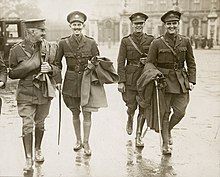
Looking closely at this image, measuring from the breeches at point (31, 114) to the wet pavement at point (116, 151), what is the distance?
0.58 m

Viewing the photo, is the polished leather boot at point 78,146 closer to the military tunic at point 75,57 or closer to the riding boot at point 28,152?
the military tunic at point 75,57

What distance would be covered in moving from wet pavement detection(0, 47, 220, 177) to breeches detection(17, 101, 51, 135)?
58cm

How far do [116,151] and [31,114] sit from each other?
5.47 ft

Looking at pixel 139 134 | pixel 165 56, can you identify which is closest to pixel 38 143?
pixel 139 134

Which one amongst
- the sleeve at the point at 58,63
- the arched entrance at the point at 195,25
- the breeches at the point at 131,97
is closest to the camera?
the sleeve at the point at 58,63

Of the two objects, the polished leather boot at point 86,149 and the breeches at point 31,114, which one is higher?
the breeches at point 31,114

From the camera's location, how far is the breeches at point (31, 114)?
633cm

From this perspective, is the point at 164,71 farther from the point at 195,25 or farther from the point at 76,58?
the point at 195,25

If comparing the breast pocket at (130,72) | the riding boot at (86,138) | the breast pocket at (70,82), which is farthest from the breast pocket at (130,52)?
the riding boot at (86,138)

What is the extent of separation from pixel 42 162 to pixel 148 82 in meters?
1.95

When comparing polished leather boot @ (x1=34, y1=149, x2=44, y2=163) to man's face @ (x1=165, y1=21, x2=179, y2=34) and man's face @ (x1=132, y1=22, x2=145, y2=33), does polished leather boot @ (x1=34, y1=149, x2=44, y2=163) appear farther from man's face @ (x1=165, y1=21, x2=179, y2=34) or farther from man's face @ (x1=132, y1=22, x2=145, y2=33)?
man's face @ (x1=165, y1=21, x2=179, y2=34)

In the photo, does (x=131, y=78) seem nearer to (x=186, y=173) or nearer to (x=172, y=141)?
(x=172, y=141)

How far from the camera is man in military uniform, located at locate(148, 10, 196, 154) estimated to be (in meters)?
7.05

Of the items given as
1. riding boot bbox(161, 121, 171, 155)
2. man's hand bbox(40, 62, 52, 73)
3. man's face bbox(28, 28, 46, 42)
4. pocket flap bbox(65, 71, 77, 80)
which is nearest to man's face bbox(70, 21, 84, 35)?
pocket flap bbox(65, 71, 77, 80)
